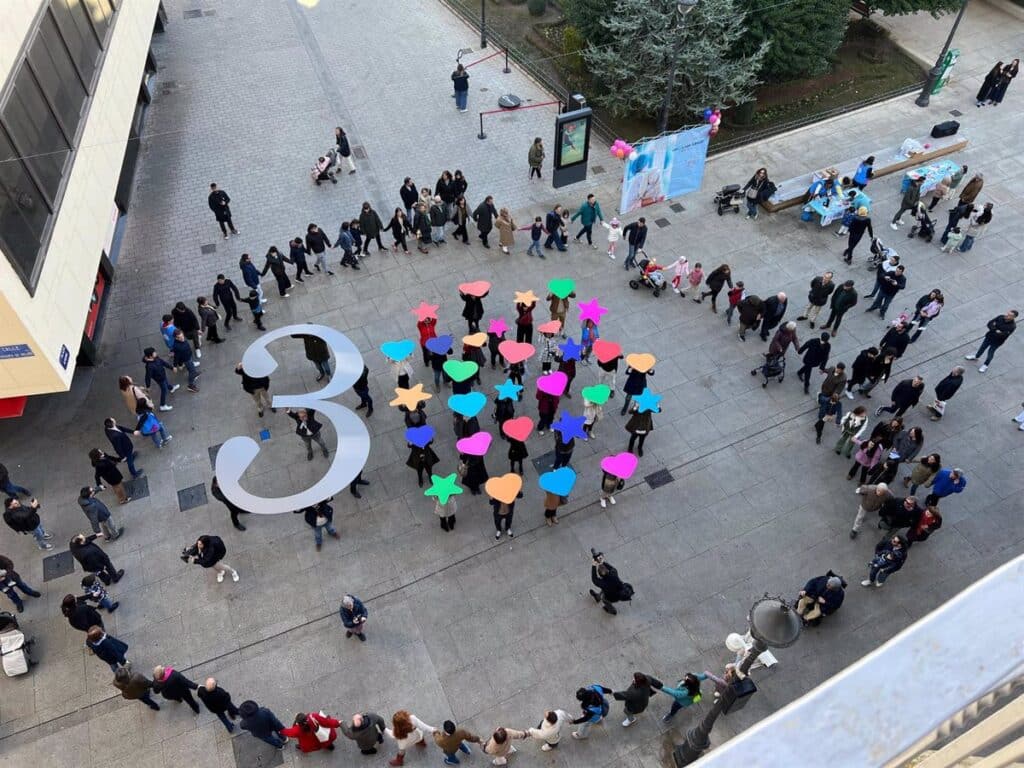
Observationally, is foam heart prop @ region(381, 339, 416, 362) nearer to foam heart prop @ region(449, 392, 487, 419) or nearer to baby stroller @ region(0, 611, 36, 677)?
foam heart prop @ region(449, 392, 487, 419)

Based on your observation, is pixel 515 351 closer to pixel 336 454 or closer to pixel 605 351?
pixel 605 351

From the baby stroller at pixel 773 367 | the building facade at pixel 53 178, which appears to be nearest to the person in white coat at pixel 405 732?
the building facade at pixel 53 178

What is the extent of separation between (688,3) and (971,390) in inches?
404

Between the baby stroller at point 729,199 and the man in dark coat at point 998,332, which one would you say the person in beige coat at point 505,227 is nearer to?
the baby stroller at point 729,199

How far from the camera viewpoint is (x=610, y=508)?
1334 cm

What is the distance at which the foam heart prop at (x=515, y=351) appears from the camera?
13812mm

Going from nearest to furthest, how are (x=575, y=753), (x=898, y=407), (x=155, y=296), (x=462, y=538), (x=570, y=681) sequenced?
(x=575, y=753)
(x=570, y=681)
(x=462, y=538)
(x=898, y=407)
(x=155, y=296)

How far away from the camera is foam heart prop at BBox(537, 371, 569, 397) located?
43.7 feet

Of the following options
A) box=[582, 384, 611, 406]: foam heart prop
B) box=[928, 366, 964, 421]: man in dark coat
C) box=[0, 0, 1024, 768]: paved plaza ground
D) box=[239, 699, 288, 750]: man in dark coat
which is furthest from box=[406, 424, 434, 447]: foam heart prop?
box=[928, 366, 964, 421]: man in dark coat

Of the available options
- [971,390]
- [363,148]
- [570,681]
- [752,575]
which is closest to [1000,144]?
[971,390]

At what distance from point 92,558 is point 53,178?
6.46m

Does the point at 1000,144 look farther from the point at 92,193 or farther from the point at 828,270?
the point at 92,193

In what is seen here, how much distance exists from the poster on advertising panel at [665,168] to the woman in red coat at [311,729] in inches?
556

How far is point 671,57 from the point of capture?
19281 mm
